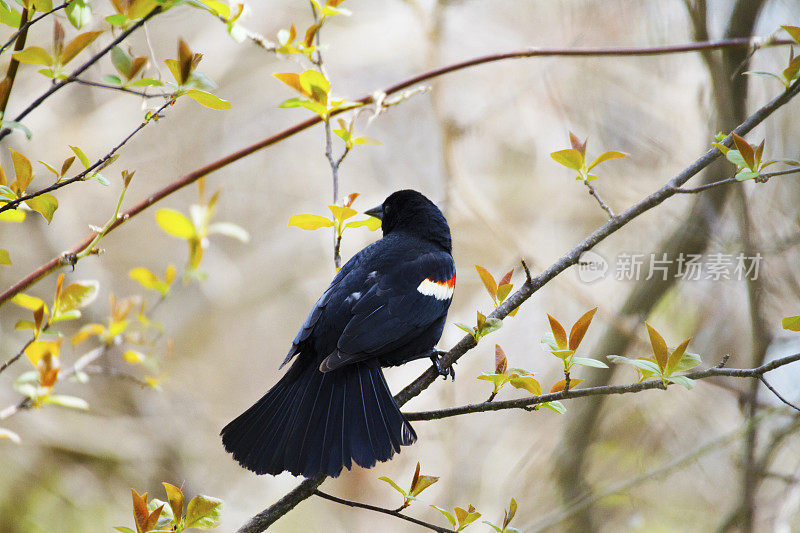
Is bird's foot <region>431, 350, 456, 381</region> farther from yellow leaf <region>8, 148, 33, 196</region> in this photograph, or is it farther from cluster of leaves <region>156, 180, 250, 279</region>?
yellow leaf <region>8, 148, 33, 196</region>

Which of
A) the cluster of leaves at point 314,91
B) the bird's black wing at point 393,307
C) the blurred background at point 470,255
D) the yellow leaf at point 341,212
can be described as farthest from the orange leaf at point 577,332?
the blurred background at point 470,255

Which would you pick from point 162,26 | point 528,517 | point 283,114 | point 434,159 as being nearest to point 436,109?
point 434,159

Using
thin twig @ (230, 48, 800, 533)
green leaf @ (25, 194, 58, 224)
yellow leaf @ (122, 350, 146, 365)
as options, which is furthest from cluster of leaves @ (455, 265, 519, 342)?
yellow leaf @ (122, 350, 146, 365)

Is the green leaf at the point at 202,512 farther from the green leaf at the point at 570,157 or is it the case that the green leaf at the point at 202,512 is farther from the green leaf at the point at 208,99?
the green leaf at the point at 570,157

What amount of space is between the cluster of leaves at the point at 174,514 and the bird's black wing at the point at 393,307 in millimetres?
864

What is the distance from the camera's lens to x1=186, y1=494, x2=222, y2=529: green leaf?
1153mm

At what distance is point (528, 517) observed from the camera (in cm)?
337

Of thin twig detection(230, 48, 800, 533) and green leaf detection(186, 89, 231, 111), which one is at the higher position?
green leaf detection(186, 89, 231, 111)

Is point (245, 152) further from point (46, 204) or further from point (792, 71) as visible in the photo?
point (792, 71)

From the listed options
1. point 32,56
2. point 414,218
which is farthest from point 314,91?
point 414,218

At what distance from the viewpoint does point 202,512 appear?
3.82 ft

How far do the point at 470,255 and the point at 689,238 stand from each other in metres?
2.36

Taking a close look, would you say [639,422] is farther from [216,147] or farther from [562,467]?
[216,147]

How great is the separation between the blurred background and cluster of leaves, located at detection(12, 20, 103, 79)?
57.2 inches
